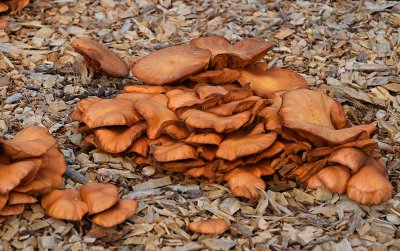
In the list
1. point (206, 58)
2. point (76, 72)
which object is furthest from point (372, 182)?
point (76, 72)

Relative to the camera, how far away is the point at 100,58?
16.2ft

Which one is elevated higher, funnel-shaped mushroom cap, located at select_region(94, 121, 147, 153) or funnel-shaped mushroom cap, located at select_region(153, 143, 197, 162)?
funnel-shaped mushroom cap, located at select_region(153, 143, 197, 162)

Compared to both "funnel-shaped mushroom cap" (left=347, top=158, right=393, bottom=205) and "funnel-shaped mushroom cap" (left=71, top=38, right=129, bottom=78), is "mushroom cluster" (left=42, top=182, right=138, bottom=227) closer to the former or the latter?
"funnel-shaped mushroom cap" (left=347, top=158, right=393, bottom=205)

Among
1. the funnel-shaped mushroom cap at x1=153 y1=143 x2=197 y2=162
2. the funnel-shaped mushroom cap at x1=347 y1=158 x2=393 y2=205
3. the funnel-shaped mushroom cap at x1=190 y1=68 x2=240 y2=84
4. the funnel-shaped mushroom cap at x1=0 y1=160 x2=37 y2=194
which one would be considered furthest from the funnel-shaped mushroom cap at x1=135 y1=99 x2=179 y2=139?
the funnel-shaped mushroom cap at x1=347 y1=158 x2=393 y2=205

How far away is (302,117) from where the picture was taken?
3973mm

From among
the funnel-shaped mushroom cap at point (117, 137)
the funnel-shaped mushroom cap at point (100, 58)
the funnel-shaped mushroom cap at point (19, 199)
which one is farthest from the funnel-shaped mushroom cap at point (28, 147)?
the funnel-shaped mushroom cap at point (100, 58)

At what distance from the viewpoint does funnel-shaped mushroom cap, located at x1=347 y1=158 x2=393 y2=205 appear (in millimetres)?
3838

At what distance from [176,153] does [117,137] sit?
49cm

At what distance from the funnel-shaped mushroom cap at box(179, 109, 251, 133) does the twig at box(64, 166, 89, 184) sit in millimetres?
763

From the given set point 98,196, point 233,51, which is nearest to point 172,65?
point 233,51

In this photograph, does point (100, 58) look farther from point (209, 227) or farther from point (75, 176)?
point (209, 227)

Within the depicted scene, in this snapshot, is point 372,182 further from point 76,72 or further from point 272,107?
point 76,72

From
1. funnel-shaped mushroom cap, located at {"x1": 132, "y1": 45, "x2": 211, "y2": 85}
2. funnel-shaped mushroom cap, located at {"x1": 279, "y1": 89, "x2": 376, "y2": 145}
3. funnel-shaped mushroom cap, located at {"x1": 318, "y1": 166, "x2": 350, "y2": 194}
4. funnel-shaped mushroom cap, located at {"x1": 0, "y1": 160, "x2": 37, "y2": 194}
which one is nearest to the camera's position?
funnel-shaped mushroom cap, located at {"x1": 0, "y1": 160, "x2": 37, "y2": 194}

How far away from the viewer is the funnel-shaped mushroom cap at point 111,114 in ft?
13.3
